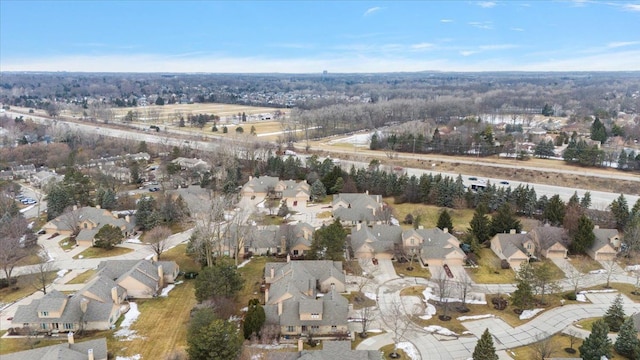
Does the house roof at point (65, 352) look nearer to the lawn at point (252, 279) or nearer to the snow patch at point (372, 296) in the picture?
the lawn at point (252, 279)

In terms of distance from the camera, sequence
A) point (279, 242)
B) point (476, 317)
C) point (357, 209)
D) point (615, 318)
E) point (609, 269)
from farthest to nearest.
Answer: point (357, 209), point (279, 242), point (609, 269), point (476, 317), point (615, 318)

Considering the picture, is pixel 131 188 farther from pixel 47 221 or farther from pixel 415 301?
pixel 415 301

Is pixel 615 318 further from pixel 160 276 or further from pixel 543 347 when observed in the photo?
pixel 160 276

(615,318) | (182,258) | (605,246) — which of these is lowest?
(182,258)

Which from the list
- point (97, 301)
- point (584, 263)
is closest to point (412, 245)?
point (584, 263)

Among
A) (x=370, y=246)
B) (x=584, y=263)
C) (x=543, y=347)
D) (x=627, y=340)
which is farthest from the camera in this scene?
(x=370, y=246)

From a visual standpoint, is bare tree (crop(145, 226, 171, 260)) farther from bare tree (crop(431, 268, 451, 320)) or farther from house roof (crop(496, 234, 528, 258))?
house roof (crop(496, 234, 528, 258))

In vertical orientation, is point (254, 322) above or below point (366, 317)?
above
